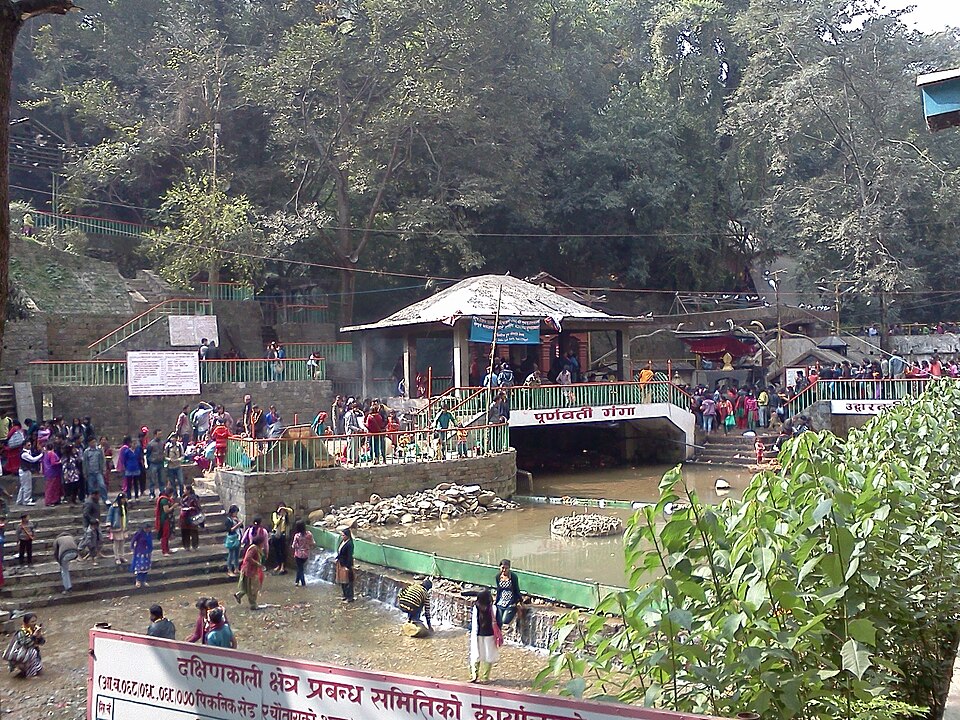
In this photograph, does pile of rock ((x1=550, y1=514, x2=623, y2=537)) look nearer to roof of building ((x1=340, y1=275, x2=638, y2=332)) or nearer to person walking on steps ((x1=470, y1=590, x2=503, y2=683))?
person walking on steps ((x1=470, y1=590, x2=503, y2=683))

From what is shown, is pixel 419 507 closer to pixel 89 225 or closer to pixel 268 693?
pixel 268 693

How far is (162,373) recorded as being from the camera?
2233 centimetres

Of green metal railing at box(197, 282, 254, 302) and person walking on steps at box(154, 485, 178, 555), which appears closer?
person walking on steps at box(154, 485, 178, 555)

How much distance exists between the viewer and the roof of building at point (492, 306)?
2294cm

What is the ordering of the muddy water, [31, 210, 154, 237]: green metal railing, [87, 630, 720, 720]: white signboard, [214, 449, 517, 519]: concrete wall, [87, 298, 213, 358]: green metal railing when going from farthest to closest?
[31, 210, 154, 237]: green metal railing < [87, 298, 213, 358]: green metal railing < [214, 449, 517, 519]: concrete wall < the muddy water < [87, 630, 720, 720]: white signboard

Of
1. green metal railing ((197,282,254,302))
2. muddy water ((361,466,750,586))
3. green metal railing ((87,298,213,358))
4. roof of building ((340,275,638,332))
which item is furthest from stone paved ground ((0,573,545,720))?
green metal railing ((197,282,254,302))

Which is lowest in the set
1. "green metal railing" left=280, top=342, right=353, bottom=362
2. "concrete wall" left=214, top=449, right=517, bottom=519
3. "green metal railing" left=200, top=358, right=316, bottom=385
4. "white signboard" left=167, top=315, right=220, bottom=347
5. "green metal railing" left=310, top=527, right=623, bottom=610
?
"green metal railing" left=310, top=527, right=623, bottom=610

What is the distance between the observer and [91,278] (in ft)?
93.7

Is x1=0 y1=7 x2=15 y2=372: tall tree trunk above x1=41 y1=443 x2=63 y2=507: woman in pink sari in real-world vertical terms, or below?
above

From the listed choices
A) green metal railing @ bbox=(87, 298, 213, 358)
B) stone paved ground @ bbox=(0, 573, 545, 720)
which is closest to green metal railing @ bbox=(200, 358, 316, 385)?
green metal railing @ bbox=(87, 298, 213, 358)

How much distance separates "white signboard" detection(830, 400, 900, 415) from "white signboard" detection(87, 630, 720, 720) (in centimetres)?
2217

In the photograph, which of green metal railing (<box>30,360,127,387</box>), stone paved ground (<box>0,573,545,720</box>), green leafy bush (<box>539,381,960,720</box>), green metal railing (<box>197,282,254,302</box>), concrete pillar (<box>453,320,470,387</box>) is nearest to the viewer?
green leafy bush (<box>539,381,960,720</box>)

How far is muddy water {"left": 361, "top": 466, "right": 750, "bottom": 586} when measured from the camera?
14461 mm

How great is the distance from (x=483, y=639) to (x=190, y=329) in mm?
18486
